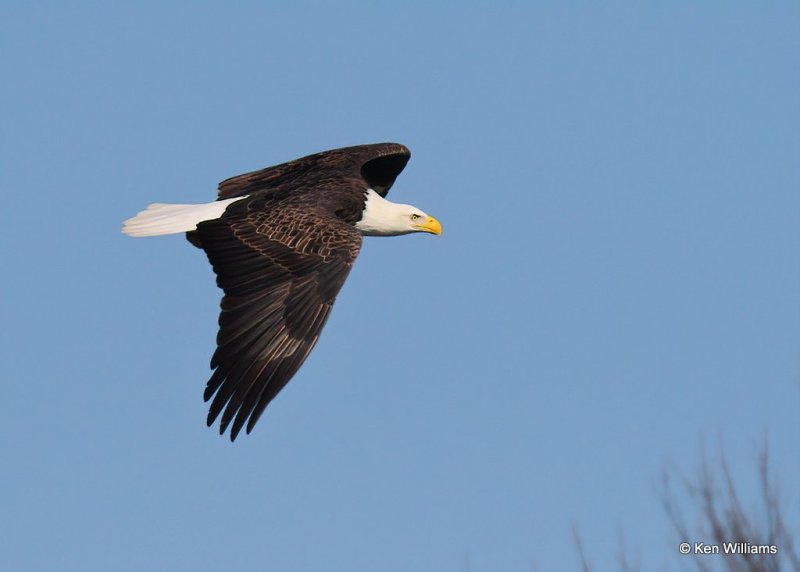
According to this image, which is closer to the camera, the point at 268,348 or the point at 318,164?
the point at 268,348

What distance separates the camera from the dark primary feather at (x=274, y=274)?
7.32 metres

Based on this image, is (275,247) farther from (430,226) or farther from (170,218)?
(430,226)

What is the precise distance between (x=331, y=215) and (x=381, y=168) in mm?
2221

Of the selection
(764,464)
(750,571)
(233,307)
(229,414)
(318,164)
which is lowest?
(750,571)

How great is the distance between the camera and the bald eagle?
24.2ft

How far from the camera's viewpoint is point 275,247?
27.0 ft

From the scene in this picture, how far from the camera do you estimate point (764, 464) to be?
629 centimetres

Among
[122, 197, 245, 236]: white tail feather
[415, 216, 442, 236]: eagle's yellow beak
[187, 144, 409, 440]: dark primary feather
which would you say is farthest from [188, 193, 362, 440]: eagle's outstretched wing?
[415, 216, 442, 236]: eagle's yellow beak

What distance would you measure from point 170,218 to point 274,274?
1606mm

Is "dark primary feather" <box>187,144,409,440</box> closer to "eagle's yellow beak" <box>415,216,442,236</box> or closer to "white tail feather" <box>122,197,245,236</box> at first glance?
"white tail feather" <box>122,197,245,236</box>

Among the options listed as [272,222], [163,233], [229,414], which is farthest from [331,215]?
[229,414]

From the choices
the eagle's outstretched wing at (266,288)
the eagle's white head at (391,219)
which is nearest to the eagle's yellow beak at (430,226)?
the eagle's white head at (391,219)

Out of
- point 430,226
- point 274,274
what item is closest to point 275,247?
point 274,274

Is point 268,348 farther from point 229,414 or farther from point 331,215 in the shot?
point 331,215
